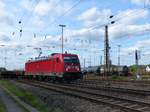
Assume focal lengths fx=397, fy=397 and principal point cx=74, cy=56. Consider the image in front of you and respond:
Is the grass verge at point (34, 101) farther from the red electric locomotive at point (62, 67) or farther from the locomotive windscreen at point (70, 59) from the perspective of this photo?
the locomotive windscreen at point (70, 59)

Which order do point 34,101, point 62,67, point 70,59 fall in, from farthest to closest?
point 70,59, point 62,67, point 34,101

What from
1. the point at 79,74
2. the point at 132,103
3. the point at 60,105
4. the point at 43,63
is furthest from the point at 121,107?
the point at 43,63

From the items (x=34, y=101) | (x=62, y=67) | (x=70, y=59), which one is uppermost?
(x=70, y=59)

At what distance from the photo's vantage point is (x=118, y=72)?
270ft

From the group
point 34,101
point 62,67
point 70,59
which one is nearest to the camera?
point 34,101

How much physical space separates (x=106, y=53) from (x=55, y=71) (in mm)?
22678

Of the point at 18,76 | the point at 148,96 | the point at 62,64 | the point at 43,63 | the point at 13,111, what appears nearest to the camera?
the point at 13,111

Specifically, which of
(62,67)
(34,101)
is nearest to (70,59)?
(62,67)

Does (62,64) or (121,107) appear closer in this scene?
(121,107)

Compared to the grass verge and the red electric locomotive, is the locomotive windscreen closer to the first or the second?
the red electric locomotive

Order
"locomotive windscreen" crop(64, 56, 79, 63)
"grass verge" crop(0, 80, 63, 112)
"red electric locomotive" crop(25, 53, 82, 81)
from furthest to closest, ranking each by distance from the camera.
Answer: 1. "locomotive windscreen" crop(64, 56, 79, 63)
2. "red electric locomotive" crop(25, 53, 82, 81)
3. "grass verge" crop(0, 80, 63, 112)

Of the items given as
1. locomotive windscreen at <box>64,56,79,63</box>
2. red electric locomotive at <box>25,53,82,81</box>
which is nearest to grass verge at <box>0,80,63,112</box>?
red electric locomotive at <box>25,53,82,81</box>

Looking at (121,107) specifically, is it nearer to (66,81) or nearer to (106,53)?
(66,81)

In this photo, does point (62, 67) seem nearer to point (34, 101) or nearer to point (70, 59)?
point (70, 59)
